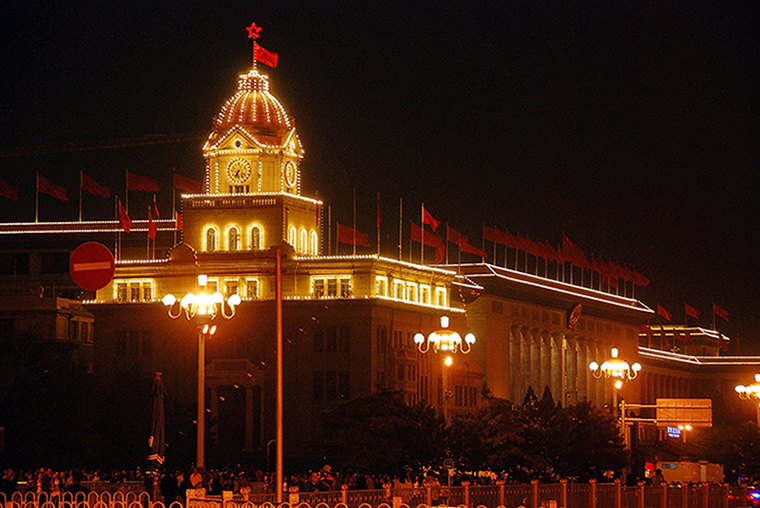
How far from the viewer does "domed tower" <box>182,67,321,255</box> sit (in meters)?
109

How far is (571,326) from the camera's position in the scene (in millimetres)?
161500

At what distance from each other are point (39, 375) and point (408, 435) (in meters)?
21.4

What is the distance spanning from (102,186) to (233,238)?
10883 millimetres

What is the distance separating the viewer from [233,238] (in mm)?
112125

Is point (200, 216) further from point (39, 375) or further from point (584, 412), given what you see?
point (584, 412)

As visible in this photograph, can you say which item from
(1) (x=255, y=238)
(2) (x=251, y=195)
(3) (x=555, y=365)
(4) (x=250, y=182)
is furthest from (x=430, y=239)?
(3) (x=555, y=365)

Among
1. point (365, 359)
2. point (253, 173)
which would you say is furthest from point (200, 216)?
point (365, 359)

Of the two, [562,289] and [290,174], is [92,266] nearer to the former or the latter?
[290,174]

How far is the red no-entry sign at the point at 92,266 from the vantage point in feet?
101

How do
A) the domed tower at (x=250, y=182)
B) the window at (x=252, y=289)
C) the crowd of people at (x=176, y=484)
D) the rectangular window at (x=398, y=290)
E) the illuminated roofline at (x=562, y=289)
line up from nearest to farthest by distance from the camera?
the crowd of people at (x=176, y=484) < the domed tower at (x=250, y=182) < the window at (x=252, y=289) < the rectangular window at (x=398, y=290) < the illuminated roofline at (x=562, y=289)

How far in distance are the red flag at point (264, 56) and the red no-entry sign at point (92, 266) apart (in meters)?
64.8

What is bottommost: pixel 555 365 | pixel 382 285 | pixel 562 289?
pixel 555 365

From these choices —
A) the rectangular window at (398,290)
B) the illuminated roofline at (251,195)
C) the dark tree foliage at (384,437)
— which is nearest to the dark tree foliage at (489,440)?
the dark tree foliage at (384,437)

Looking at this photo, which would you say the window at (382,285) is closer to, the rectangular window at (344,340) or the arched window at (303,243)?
the rectangular window at (344,340)
